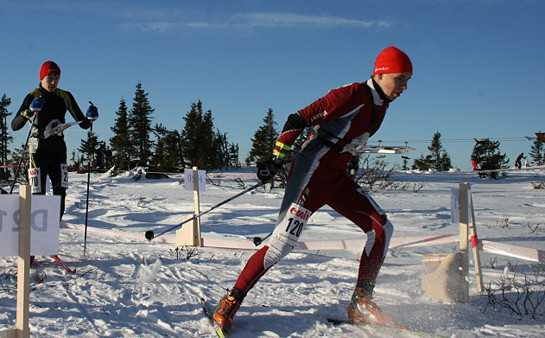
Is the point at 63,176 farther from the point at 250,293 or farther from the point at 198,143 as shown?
the point at 198,143

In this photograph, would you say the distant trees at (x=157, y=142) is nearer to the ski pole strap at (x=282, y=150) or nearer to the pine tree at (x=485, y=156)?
the pine tree at (x=485, y=156)

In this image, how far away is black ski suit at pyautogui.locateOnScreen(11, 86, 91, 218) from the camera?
16.7 ft

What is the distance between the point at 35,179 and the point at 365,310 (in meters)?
3.82

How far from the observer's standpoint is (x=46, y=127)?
5.12 meters

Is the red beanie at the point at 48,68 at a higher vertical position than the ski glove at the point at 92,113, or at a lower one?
higher

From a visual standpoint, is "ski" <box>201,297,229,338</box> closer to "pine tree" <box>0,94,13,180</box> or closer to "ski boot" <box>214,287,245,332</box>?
"ski boot" <box>214,287,245,332</box>

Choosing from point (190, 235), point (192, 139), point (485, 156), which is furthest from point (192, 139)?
point (190, 235)

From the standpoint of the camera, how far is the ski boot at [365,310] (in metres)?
3.27

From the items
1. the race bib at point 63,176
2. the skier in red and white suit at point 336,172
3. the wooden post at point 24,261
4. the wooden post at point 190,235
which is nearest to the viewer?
the wooden post at point 24,261

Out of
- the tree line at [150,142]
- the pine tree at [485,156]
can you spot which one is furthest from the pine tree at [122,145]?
the pine tree at [485,156]

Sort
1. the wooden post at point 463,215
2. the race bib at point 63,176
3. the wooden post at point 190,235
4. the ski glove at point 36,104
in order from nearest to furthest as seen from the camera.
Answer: the wooden post at point 463,215 → the ski glove at point 36,104 → the race bib at point 63,176 → the wooden post at point 190,235

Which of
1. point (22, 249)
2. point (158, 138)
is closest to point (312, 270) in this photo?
point (22, 249)

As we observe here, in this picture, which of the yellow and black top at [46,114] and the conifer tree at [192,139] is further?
the conifer tree at [192,139]

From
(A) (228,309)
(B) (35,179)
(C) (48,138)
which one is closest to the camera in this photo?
(A) (228,309)
